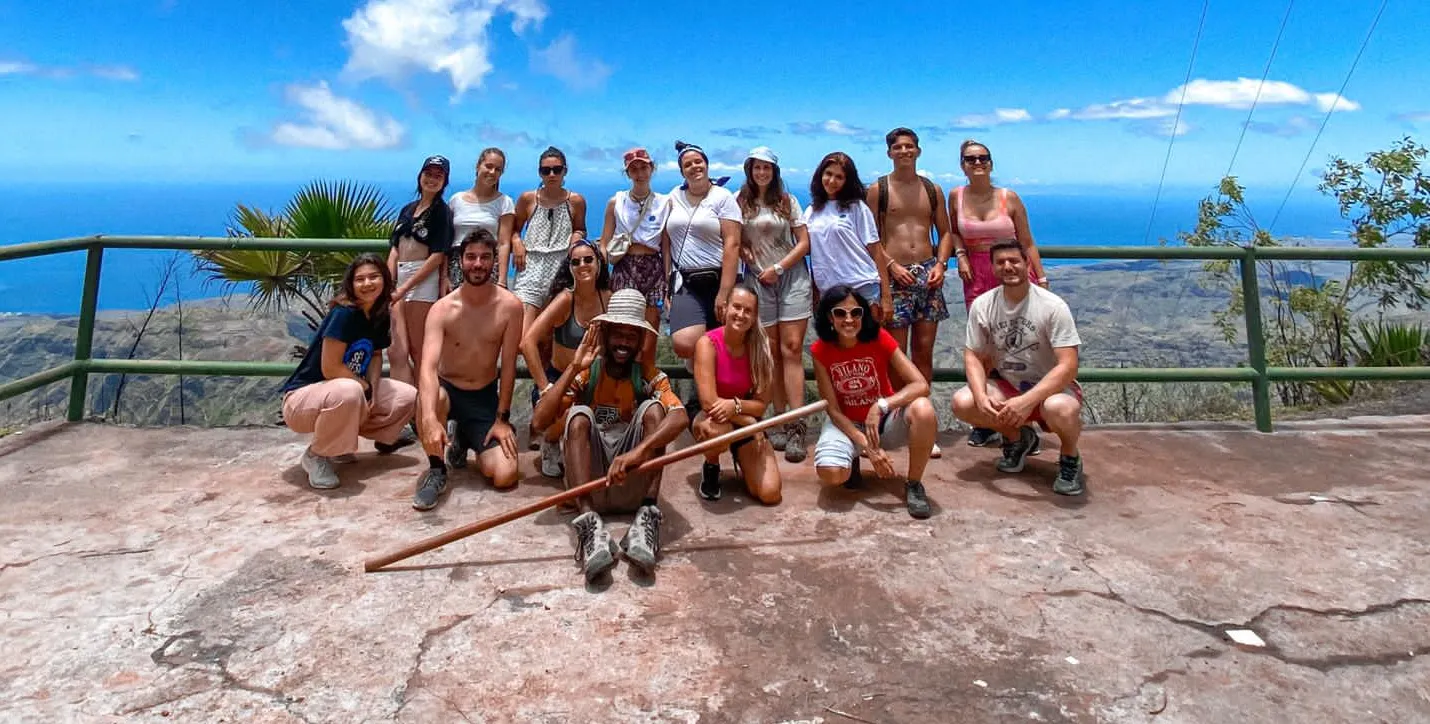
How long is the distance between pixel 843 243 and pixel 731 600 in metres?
2.10

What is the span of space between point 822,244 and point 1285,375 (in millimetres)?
2671

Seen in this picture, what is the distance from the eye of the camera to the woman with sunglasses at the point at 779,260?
14.5 ft

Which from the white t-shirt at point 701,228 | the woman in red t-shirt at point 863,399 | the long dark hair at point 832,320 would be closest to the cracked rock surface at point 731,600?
the woman in red t-shirt at point 863,399

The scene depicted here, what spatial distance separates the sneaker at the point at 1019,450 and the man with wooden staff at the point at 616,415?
1670mm

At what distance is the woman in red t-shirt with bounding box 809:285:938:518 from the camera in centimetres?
379

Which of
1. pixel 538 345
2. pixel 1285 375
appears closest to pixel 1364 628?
pixel 1285 375

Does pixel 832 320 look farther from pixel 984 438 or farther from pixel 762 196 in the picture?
pixel 984 438

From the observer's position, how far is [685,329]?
14.5ft

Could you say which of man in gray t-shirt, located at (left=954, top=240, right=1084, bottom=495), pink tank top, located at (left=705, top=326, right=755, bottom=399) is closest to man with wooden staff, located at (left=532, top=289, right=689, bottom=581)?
pink tank top, located at (left=705, top=326, right=755, bottom=399)

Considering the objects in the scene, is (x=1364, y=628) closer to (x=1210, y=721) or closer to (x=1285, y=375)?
(x=1210, y=721)

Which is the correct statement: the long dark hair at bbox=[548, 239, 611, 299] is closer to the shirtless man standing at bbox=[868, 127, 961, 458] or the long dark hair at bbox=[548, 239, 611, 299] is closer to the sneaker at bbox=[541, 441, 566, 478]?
the sneaker at bbox=[541, 441, 566, 478]

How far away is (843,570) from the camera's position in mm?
3145

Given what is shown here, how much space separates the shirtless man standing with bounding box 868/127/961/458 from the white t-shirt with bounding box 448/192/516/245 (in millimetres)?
1923

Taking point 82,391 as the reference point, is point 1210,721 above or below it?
below
